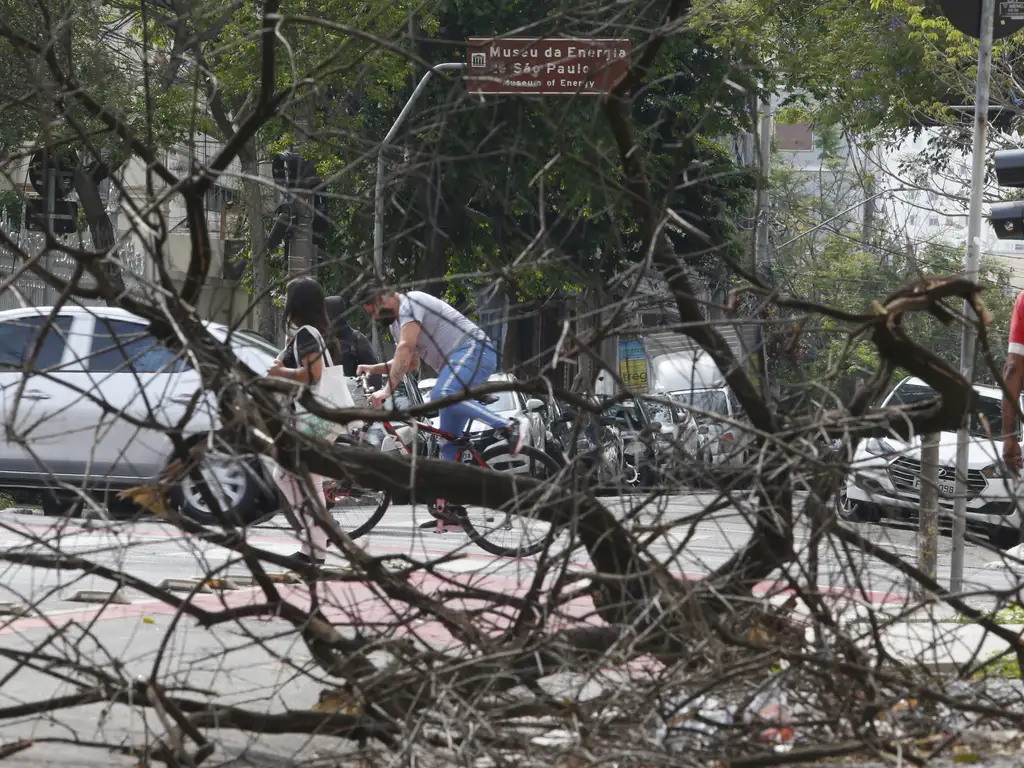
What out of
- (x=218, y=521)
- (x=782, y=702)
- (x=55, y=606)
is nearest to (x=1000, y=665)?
(x=782, y=702)

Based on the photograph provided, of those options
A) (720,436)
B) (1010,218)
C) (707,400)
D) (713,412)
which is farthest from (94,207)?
(713,412)

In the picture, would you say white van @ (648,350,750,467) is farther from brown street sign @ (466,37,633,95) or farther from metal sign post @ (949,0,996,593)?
metal sign post @ (949,0,996,593)

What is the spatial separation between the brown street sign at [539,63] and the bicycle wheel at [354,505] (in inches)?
49.1

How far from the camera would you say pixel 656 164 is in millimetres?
24516

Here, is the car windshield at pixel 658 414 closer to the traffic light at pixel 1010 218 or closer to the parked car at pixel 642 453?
the parked car at pixel 642 453

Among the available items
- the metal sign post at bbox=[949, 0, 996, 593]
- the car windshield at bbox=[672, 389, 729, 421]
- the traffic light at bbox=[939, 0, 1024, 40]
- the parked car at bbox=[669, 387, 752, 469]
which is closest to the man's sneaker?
the metal sign post at bbox=[949, 0, 996, 593]

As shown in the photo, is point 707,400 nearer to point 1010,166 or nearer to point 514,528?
point 514,528

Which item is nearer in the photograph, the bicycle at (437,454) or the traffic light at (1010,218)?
the bicycle at (437,454)

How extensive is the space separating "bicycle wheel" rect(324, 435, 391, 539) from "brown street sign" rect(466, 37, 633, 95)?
1.25 meters

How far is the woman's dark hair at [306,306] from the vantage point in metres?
8.55

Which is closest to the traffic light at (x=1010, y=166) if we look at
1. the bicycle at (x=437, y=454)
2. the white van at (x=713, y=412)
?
the bicycle at (x=437, y=454)

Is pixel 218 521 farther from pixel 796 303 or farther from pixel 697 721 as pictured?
pixel 796 303

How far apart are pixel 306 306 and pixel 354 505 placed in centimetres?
114

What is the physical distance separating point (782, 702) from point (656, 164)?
20.5 m
